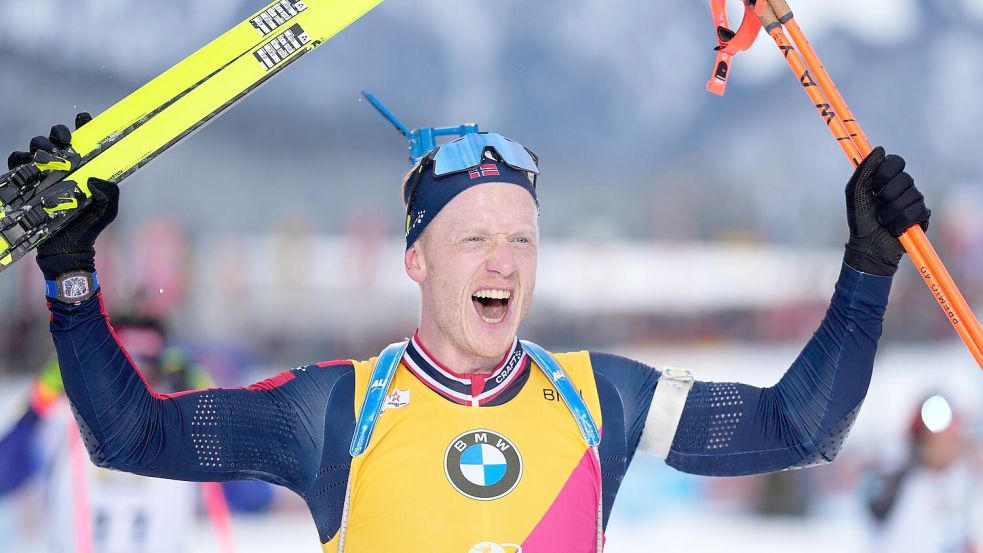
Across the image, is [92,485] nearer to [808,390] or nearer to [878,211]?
[808,390]

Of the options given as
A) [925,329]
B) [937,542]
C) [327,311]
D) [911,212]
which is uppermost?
[327,311]

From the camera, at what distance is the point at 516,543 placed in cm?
242

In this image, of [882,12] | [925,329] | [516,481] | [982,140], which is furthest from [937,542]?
[516,481]

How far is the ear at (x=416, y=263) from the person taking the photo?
2.71 m

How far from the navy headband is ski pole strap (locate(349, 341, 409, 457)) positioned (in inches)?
11.7

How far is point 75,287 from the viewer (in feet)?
7.30

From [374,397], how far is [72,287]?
702 millimetres

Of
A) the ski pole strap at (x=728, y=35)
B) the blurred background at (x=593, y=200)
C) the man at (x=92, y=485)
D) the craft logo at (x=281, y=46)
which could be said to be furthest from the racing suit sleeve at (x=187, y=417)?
the blurred background at (x=593, y=200)

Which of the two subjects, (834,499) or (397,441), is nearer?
(397,441)

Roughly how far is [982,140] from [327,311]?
4.83 meters

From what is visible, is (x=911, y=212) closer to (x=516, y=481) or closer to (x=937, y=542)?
(x=516, y=481)

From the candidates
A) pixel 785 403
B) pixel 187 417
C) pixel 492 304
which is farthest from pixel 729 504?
pixel 187 417

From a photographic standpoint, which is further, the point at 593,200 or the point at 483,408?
the point at 593,200

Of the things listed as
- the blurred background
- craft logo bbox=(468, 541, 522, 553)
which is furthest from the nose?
the blurred background
